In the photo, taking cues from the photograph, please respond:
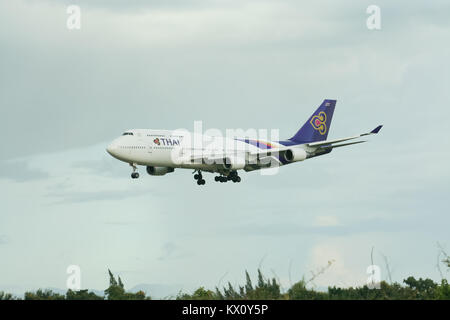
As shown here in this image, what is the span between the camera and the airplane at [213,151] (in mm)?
90312

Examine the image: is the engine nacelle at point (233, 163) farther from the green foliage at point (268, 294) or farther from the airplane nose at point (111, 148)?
the green foliage at point (268, 294)

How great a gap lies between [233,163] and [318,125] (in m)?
19.5

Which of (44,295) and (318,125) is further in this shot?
(318,125)

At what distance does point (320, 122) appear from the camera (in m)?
111

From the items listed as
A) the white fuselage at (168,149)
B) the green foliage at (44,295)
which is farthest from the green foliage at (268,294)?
the white fuselage at (168,149)

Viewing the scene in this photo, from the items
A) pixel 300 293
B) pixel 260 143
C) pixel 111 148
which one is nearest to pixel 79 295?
pixel 300 293

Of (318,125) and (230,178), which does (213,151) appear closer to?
(230,178)

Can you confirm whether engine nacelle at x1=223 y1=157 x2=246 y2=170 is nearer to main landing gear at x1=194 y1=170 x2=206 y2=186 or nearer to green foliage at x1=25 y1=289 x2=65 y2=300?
main landing gear at x1=194 y1=170 x2=206 y2=186

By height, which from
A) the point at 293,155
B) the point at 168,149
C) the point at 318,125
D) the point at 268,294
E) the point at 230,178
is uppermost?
the point at 318,125

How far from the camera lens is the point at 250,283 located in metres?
41.1
